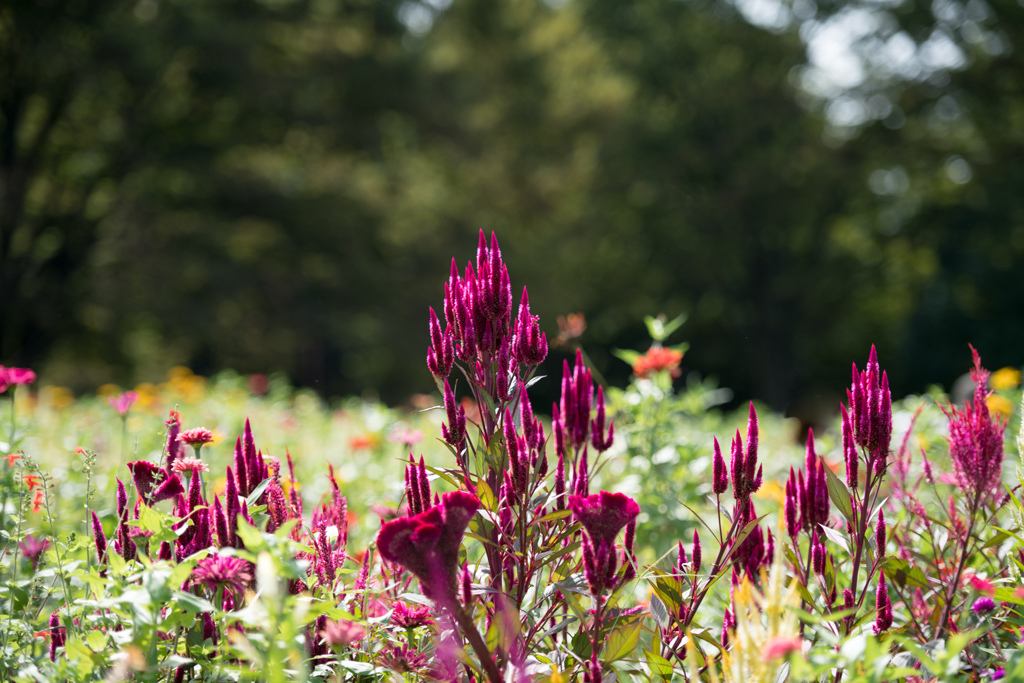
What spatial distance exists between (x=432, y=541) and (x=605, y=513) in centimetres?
30

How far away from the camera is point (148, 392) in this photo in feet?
20.9

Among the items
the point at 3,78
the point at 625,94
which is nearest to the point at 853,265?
the point at 625,94

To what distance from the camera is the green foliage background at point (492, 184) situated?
52.3 ft

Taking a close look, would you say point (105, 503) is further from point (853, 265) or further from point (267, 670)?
point (853, 265)

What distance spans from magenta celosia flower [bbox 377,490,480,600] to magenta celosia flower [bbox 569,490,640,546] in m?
0.19

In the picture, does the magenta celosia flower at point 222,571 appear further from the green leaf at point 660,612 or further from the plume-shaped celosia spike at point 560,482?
the green leaf at point 660,612

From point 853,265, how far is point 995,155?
15.0 feet

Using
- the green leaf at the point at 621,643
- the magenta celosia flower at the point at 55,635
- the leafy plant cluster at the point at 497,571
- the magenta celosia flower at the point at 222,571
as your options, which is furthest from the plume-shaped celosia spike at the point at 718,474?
the magenta celosia flower at the point at 55,635

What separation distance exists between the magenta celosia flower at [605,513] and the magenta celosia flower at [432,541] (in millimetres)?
192

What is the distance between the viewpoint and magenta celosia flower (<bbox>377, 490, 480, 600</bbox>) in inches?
43.1

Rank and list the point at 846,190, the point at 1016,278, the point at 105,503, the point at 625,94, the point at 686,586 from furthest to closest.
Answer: the point at 625,94 → the point at 846,190 → the point at 1016,278 → the point at 105,503 → the point at 686,586

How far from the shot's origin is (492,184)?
22.3 m

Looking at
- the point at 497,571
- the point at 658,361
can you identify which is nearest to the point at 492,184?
the point at 658,361

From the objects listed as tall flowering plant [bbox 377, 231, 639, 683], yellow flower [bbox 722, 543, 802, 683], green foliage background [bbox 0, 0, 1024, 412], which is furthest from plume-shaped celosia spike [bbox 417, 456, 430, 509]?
green foliage background [bbox 0, 0, 1024, 412]
